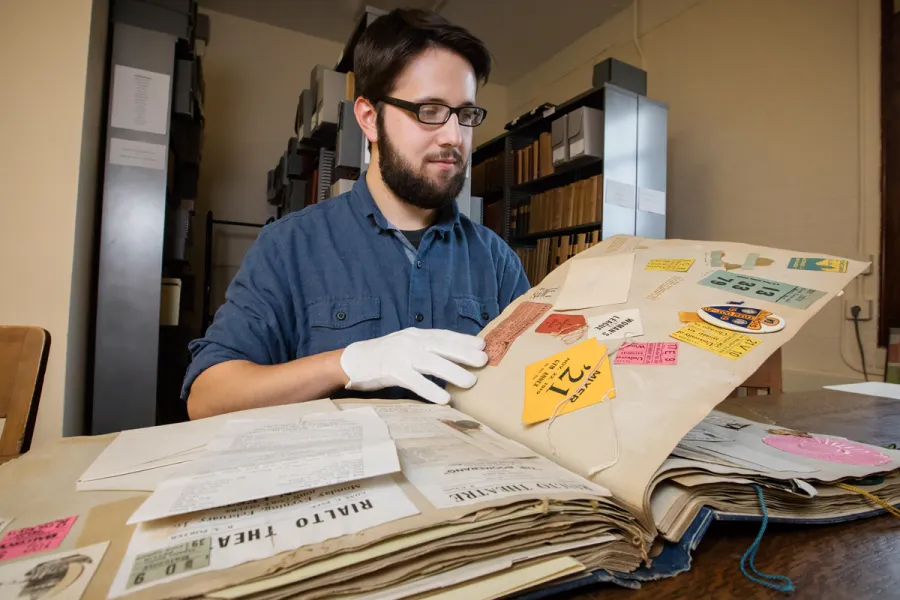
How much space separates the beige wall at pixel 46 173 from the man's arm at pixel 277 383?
50.8 inches

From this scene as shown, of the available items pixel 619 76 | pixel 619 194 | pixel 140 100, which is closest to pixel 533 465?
pixel 140 100

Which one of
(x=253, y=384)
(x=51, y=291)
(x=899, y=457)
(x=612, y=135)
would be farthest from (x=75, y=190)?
(x=612, y=135)

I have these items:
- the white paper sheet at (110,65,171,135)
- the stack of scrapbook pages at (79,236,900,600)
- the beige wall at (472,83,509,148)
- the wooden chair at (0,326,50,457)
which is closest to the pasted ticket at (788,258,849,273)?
the stack of scrapbook pages at (79,236,900,600)

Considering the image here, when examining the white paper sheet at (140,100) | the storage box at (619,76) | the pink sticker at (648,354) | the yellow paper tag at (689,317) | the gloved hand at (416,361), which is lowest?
the gloved hand at (416,361)

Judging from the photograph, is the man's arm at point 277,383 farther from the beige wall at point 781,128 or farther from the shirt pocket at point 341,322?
the beige wall at point 781,128

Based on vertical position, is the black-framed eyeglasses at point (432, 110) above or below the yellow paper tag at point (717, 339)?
above

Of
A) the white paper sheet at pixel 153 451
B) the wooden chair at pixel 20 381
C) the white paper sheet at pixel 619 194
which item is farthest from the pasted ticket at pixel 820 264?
the white paper sheet at pixel 619 194

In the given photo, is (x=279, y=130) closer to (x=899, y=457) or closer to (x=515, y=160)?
(x=515, y=160)

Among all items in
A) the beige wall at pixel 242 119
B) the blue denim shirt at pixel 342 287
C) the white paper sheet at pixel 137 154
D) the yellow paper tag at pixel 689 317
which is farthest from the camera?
the beige wall at pixel 242 119

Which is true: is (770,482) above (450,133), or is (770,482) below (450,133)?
below

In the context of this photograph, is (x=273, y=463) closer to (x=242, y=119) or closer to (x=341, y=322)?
(x=341, y=322)

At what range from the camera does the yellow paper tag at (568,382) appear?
431 millimetres

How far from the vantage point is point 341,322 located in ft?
3.02

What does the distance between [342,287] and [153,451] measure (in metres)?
0.56
